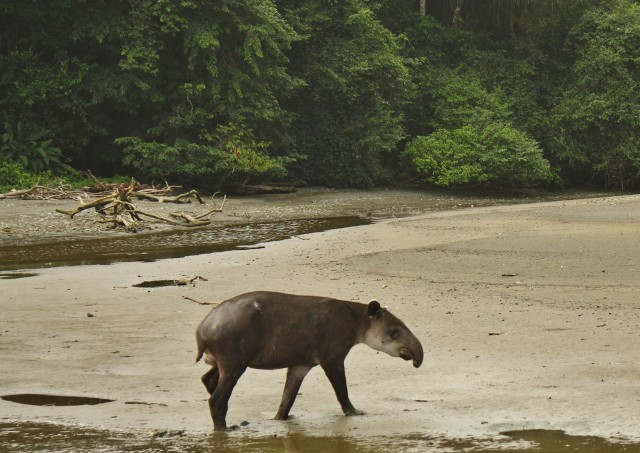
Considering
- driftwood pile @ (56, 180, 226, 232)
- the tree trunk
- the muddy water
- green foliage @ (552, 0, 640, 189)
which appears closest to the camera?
the muddy water

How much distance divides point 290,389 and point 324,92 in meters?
29.9

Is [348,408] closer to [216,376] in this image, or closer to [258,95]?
[216,376]

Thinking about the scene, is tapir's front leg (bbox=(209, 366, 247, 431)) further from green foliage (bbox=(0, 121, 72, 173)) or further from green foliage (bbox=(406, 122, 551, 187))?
green foliage (bbox=(406, 122, 551, 187))

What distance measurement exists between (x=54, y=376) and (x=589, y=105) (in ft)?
112

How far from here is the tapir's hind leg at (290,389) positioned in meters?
7.11

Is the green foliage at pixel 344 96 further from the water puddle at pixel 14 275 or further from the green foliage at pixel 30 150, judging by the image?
the water puddle at pixel 14 275

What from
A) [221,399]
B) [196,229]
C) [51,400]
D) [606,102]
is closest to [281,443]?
[221,399]

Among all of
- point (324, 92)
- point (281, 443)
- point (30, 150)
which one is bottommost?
point (281, 443)

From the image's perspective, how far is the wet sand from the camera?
23.6 ft

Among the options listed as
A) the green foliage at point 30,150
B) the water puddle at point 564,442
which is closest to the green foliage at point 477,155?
the green foliage at point 30,150

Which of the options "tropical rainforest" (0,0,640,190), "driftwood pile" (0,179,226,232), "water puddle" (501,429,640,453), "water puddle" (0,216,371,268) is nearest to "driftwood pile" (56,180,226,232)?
"driftwood pile" (0,179,226,232)

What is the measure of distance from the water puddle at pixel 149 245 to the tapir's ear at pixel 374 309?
33.8 feet

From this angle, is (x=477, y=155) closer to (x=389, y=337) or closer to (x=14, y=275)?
(x=14, y=275)

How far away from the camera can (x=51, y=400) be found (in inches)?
308
